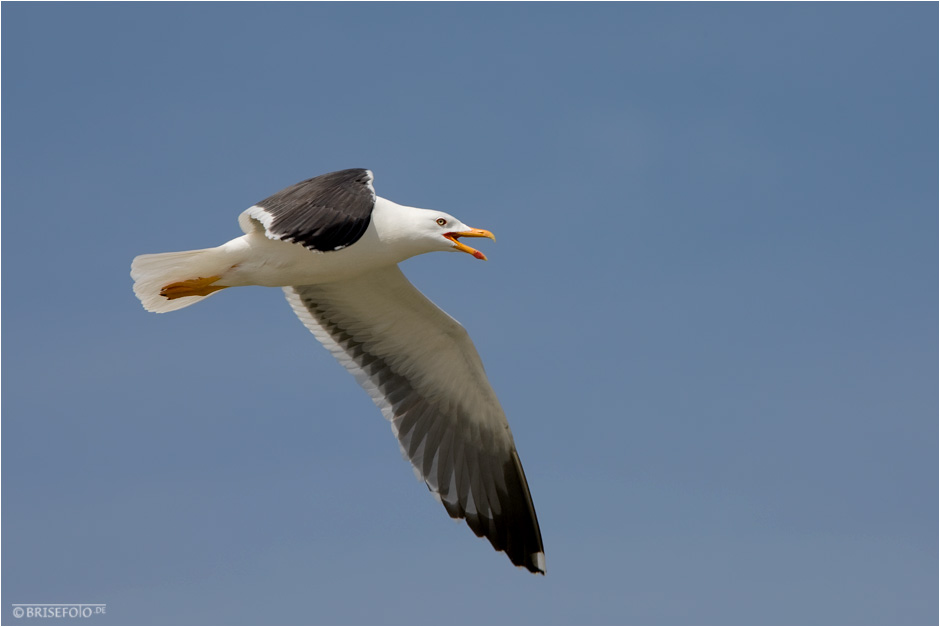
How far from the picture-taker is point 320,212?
29.1 feet


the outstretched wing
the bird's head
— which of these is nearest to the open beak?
the bird's head

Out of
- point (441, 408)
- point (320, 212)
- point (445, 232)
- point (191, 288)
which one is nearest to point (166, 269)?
point (191, 288)

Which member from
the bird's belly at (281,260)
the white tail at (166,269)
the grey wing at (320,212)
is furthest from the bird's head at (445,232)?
the white tail at (166,269)

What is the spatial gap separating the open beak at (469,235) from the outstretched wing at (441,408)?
5.34 feet

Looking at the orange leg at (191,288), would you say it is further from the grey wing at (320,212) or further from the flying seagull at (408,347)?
the grey wing at (320,212)

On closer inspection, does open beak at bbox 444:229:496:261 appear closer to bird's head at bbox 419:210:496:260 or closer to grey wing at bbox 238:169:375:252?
bird's head at bbox 419:210:496:260

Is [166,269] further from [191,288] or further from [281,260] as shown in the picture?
[281,260]

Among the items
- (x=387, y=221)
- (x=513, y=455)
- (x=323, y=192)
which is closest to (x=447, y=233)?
(x=387, y=221)

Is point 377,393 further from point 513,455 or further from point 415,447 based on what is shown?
point 513,455

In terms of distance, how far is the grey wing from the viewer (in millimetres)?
8711

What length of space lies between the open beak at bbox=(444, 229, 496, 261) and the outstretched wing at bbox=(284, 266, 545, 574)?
64.1 inches

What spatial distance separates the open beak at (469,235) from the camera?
9.99 metres

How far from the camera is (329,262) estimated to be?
10.1 m

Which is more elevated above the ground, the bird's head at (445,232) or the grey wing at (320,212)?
the bird's head at (445,232)
